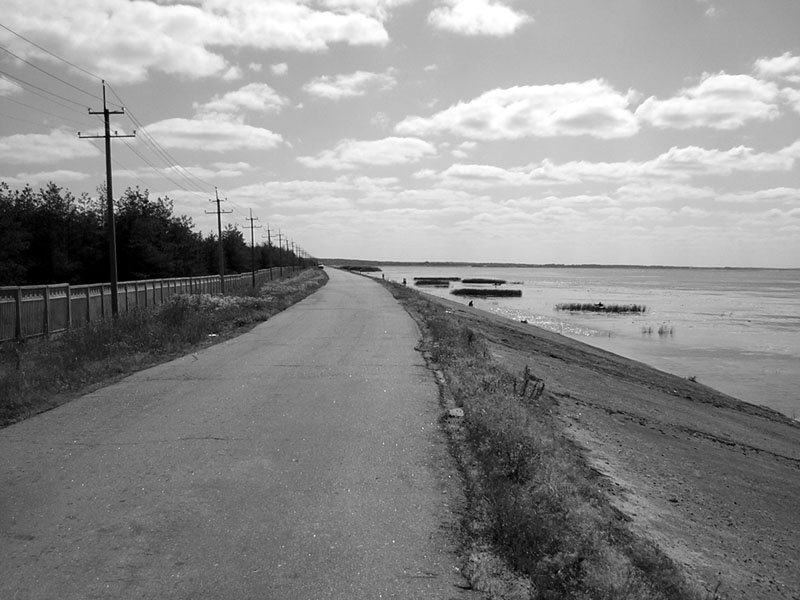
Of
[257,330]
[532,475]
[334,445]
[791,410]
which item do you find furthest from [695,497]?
[257,330]

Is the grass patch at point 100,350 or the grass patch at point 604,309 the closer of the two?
the grass patch at point 100,350

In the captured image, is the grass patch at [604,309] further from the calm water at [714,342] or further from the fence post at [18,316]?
the fence post at [18,316]

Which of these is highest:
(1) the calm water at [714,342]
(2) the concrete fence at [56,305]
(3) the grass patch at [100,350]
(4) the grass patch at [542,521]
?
(2) the concrete fence at [56,305]

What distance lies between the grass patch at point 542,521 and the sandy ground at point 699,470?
472mm

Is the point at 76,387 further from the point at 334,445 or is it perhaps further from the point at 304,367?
the point at 334,445

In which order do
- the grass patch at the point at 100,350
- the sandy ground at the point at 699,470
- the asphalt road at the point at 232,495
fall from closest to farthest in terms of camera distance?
the asphalt road at the point at 232,495
the sandy ground at the point at 699,470
the grass patch at the point at 100,350

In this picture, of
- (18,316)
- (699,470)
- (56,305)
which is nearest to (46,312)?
(56,305)

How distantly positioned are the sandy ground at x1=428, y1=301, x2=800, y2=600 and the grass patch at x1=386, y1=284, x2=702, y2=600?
472 millimetres

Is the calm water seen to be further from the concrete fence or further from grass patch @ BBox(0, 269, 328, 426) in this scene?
the concrete fence

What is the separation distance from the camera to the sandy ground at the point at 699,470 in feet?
21.4

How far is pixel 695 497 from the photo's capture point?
8312 millimetres

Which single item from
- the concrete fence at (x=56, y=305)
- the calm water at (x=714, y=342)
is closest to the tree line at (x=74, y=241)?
the concrete fence at (x=56, y=305)

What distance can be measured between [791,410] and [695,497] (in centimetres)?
1227

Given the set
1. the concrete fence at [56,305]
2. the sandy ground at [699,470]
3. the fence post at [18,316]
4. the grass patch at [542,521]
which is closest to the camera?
the grass patch at [542,521]
